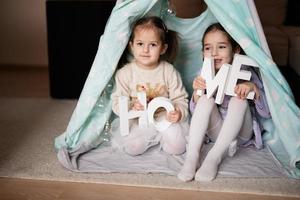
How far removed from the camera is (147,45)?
1387 millimetres

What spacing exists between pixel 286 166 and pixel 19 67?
2.15 meters

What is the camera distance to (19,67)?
2.85m

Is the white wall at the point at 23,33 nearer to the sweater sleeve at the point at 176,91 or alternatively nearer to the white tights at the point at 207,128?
the sweater sleeve at the point at 176,91

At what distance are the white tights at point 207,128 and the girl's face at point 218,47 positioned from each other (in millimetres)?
148

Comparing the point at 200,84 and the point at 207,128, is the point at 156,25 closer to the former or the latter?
the point at 200,84

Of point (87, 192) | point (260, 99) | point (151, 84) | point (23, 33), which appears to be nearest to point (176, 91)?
point (151, 84)

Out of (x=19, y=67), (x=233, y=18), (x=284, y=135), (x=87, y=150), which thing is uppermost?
(x=233, y=18)

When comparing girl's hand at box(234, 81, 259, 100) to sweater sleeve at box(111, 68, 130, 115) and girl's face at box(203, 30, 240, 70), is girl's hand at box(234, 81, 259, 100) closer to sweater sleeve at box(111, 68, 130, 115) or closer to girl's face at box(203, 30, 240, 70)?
girl's face at box(203, 30, 240, 70)

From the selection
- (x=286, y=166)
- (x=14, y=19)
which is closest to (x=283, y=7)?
(x=286, y=166)

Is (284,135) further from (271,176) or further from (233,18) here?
(233,18)

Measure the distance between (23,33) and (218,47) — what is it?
1.84 meters

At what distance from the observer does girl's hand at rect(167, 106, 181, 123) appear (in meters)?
1.37

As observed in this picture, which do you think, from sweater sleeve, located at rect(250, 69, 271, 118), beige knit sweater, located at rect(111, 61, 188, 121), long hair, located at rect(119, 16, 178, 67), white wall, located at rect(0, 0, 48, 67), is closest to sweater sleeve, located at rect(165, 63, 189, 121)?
beige knit sweater, located at rect(111, 61, 188, 121)

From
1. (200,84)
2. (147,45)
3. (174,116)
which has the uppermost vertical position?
(147,45)
